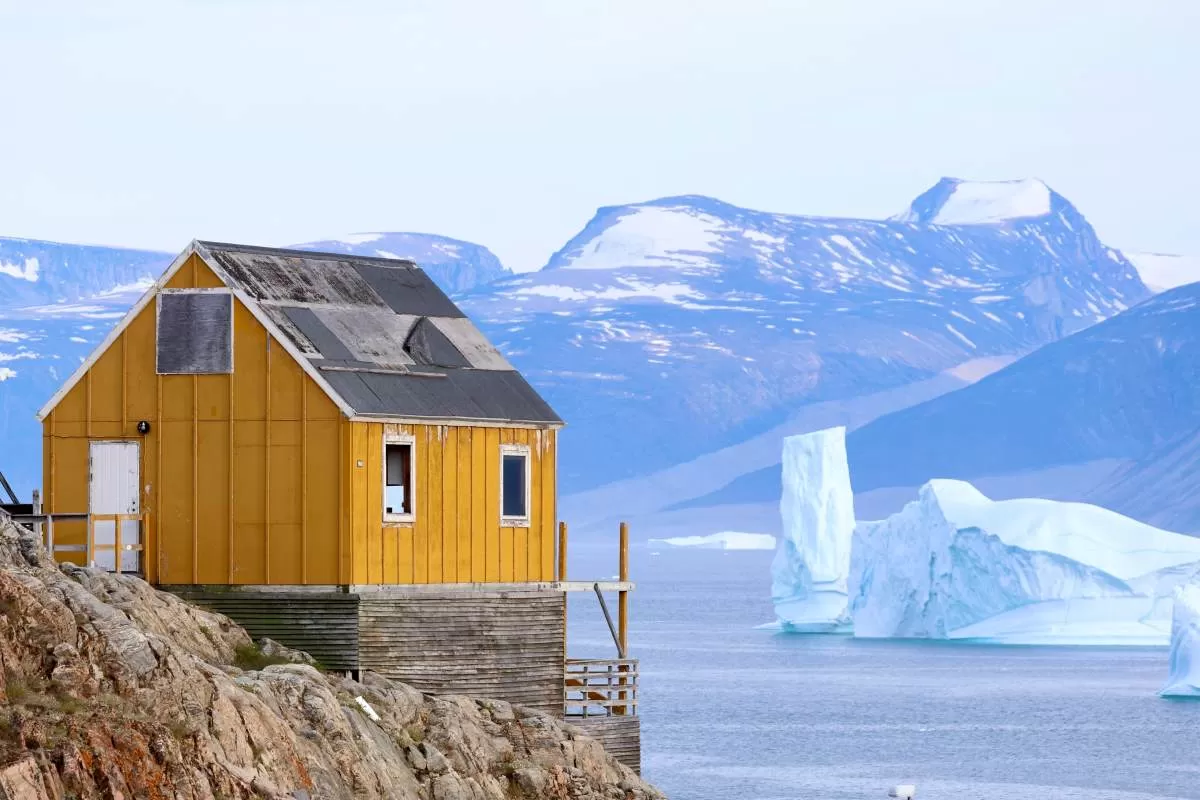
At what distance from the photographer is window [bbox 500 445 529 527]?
2478 cm

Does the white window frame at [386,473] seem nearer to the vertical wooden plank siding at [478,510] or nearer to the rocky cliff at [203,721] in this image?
the vertical wooden plank siding at [478,510]

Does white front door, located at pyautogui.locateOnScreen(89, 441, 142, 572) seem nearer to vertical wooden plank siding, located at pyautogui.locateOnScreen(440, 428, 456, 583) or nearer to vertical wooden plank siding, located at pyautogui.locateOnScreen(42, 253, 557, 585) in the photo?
vertical wooden plank siding, located at pyautogui.locateOnScreen(42, 253, 557, 585)

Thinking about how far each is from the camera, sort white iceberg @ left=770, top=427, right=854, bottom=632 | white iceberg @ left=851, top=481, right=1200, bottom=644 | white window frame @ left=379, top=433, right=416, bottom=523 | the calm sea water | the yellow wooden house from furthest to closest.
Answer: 1. white iceberg @ left=770, top=427, right=854, bottom=632
2. white iceberg @ left=851, top=481, right=1200, bottom=644
3. the calm sea water
4. white window frame @ left=379, top=433, right=416, bottom=523
5. the yellow wooden house

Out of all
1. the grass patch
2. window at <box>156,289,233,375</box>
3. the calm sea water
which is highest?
window at <box>156,289,233,375</box>

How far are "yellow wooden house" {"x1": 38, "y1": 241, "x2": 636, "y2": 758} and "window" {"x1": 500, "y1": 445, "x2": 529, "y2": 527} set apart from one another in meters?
0.03

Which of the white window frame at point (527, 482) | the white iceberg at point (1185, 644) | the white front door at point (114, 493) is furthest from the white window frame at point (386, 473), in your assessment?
the white iceberg at point (1185, 644)

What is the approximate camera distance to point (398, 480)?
23.9m

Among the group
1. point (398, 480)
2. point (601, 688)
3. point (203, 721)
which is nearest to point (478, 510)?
point (398, 480)

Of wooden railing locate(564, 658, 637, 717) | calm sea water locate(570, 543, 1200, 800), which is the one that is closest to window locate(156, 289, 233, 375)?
wooden railing locate(564, 658, 637, 717)

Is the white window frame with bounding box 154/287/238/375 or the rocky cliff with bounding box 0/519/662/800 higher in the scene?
the white window frame with bounding box 154/287/238/375

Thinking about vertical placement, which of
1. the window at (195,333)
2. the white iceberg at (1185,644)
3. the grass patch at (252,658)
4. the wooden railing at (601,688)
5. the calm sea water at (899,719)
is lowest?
the calm sea water at (899,719)

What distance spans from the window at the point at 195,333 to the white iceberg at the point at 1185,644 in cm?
3872

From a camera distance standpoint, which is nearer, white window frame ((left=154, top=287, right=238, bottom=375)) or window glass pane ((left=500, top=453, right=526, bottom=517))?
white window frame ((left=154, top=287, right=238, bottom=375))

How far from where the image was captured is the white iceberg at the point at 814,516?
86.3 m
